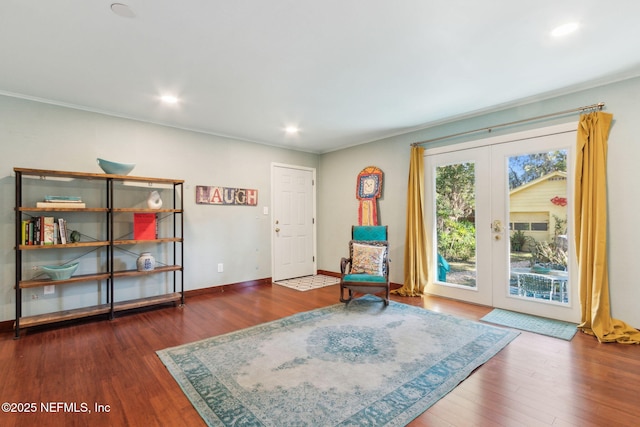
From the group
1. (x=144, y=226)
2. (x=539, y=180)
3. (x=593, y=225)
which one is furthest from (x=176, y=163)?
(x=593, y=225)

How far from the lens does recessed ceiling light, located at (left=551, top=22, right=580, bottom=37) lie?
2.11 m

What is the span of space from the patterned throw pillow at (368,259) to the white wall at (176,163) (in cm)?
177

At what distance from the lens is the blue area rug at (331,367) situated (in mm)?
1791

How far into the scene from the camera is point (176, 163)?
4281 mm

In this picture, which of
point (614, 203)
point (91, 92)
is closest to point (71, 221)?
point (91, 92)

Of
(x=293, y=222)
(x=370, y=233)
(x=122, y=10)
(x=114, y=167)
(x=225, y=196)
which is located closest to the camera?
(x=122, y=10)

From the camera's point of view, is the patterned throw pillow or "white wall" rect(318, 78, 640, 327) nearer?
"white wall" rect(318, 78, 640, 327)

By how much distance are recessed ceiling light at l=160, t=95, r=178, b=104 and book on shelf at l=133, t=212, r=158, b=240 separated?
1.39m

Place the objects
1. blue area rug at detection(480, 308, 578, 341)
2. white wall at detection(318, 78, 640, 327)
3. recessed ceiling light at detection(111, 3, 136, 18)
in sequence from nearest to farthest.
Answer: recessed ceiling light at detection(111, 3, 136, 18) < white wall at detection(318, 78, 640, 327) < blue area rug at detection(480, 308, 578, 341)

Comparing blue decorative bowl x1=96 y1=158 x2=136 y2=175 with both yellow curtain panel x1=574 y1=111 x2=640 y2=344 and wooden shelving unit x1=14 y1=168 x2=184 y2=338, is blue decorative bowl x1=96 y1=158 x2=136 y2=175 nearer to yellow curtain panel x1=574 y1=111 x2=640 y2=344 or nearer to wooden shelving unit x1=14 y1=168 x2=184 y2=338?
wooden shelving unit x1=14 y1=168 x2=184 y2=338

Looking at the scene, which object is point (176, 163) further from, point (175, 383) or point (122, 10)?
point (175, 383)

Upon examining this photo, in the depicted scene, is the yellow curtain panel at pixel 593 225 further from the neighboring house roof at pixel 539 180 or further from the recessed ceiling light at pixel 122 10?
the recessed ceiling light at pixel 122 10

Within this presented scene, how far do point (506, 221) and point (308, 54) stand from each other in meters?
2.99

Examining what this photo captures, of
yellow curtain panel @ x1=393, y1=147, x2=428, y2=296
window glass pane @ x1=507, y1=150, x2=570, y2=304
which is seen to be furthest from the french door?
yellow curtain panel @ x1=393, y1=147, x2=428, y2=296
